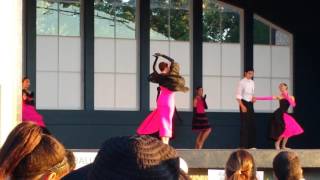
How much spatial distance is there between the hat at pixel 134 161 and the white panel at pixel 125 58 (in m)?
15.8

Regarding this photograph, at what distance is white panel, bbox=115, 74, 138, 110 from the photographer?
685 inches

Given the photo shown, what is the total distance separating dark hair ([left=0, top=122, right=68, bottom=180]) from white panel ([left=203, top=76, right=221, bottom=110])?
15574mm

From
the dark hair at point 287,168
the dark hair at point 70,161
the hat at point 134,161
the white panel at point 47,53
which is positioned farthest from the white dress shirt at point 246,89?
the hat at point 134,161

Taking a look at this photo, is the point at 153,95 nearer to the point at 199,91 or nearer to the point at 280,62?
the point at 199,91

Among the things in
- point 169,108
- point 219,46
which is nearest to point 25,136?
point 169,108

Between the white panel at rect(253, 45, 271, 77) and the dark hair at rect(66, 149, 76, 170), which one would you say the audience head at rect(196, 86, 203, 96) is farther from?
the dark hair at rect(66, 149, 76, 170)

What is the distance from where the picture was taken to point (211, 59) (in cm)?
1809

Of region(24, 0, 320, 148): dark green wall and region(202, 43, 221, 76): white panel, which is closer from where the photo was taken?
region(24, 0, 320, 148): dark green wall

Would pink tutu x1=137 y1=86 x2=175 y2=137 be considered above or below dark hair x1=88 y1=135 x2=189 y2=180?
below

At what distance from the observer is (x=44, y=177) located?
8.08 feet

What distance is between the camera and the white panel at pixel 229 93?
1803 cm

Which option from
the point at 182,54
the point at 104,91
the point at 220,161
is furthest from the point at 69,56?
the point at 220,161

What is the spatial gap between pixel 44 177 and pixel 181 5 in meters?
16.0

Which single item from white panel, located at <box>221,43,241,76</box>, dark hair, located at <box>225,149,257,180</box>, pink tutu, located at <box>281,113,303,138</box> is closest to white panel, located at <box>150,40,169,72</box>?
white panel, located at <box>221,43,241,76</box>
